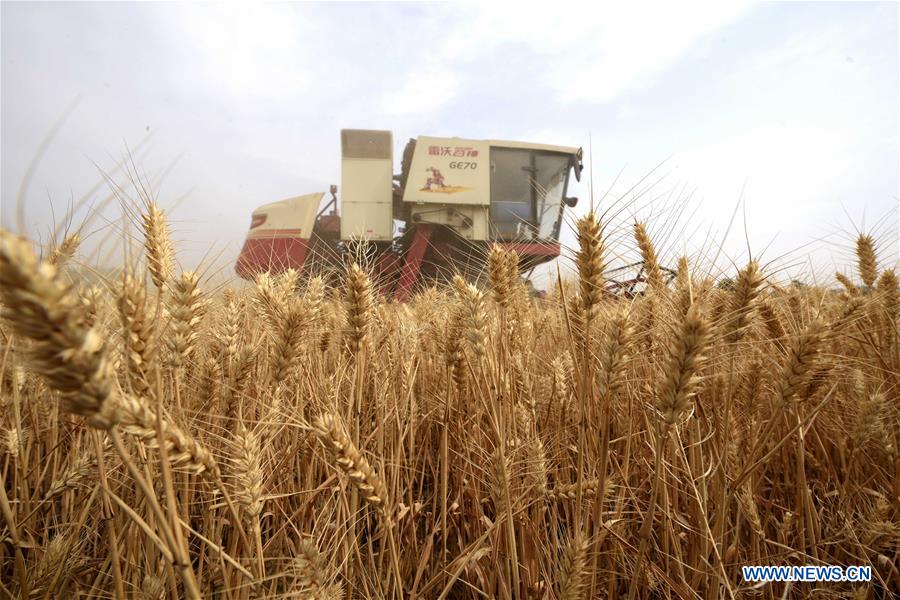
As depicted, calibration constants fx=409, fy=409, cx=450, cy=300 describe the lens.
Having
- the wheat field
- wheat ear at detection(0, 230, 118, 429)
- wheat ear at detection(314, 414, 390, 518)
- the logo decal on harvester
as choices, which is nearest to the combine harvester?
the logo decal on harvester

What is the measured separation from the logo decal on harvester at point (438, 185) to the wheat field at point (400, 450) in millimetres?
8636

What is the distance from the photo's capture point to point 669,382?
0.79 meters

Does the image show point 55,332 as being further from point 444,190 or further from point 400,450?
point 444,190

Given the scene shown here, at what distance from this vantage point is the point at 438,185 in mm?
10070

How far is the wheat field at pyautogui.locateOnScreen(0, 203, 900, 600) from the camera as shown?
26.5 inches

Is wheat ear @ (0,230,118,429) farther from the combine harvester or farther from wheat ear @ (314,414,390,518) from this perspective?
the combine harvester

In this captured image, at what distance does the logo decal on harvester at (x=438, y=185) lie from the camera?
32.7 ft

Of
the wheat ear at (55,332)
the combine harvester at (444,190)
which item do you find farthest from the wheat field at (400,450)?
the combine harvester at (444,190)

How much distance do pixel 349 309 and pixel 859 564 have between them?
5.60 ft

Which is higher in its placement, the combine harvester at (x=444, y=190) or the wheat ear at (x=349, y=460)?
the combine harvester at (x=444, y=190)

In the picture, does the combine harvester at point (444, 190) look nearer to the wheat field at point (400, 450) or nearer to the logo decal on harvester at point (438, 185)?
the logo decal on harvester at point (438, 185)

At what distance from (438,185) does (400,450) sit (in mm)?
9480

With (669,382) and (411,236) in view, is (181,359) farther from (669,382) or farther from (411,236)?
(411,236)

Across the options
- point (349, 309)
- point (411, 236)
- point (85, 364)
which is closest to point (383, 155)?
point (411, 236)
